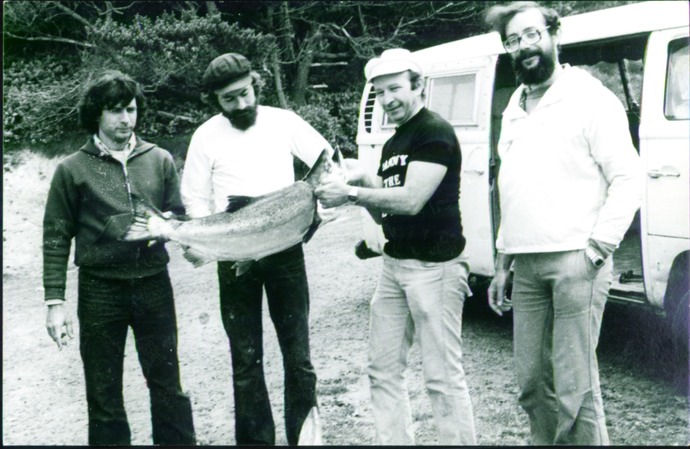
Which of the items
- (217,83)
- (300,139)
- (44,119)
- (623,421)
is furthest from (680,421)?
(44,119)

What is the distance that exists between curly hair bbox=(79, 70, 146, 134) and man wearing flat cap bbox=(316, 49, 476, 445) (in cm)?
112

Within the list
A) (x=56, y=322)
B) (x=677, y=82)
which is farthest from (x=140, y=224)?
(x=677, y=82)

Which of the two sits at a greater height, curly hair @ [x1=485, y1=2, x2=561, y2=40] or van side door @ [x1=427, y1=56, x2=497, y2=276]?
curly hair @ [x1=485, y1=2, x2=561, y2=40]

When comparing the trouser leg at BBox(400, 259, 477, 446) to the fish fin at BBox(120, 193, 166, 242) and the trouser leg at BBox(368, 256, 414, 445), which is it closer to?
the trouser leg at BBox(368, 256, 414, 445)

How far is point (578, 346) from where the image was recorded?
10.4 ft

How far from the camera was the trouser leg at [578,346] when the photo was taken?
3.12m

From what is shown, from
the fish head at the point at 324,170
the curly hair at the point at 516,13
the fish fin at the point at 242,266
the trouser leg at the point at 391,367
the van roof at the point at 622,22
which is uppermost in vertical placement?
the van roof at the point at 622,22

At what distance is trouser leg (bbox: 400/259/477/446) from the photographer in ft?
10.7

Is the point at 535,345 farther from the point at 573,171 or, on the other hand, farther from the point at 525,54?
the point at 525,54

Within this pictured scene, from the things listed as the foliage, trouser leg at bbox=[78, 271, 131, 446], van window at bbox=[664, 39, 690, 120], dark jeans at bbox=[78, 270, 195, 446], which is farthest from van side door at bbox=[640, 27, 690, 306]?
the foliage

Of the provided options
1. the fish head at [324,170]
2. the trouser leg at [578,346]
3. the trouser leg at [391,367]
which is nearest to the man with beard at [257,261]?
the fish head at [324,170]

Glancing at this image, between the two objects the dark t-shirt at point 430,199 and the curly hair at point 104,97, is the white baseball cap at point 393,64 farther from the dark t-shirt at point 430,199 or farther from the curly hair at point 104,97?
the curly hair at point 104,97

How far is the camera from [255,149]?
12.5 ft

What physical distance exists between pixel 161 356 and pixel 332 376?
2000mm
